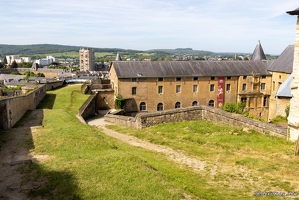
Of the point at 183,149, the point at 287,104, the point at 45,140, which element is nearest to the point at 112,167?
the point at 45,140

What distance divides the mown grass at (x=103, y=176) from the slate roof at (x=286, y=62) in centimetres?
2858

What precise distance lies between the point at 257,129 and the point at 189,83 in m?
21.9

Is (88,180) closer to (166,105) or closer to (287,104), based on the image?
(287,104)

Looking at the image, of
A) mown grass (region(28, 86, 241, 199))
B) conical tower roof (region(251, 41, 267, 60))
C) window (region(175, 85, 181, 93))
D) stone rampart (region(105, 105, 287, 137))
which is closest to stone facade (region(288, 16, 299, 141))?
stone rampart (region(105, 105, 287, 137))

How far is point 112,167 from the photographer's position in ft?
33.9

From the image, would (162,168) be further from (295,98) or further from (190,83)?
(190,83)

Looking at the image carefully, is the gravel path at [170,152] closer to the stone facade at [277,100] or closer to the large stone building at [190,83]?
the stone facade at [277,100]

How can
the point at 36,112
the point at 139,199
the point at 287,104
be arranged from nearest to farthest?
the point at 139,199 → the point at 36,112 → the point at 287,104

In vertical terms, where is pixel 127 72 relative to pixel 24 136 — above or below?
above

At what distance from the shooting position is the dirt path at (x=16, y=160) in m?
8.82

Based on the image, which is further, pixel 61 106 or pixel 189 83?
pixel 189 83

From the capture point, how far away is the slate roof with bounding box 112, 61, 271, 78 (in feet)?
128

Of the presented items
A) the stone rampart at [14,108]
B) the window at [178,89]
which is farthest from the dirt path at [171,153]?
the window at [178,89]

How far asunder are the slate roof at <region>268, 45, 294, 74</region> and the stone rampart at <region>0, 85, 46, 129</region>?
1197 inches
